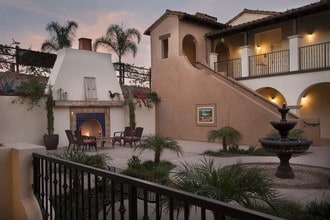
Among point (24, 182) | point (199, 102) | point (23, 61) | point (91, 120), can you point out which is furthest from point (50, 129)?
point (24, 182)

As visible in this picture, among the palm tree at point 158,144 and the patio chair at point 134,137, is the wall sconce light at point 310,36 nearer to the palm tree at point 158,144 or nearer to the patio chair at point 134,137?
the patio chair at point 134,137

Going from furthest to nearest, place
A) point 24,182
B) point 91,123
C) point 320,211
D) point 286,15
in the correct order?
point 91,123
point 286,15
point 320,211
point 24,182

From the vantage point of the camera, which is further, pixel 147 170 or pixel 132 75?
pixel 132 75

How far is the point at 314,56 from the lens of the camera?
14359mm

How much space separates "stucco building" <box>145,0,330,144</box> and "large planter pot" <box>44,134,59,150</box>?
7.33 m

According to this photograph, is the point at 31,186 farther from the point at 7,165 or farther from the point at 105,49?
the point at 105,49

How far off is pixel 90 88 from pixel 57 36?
619 centimetres

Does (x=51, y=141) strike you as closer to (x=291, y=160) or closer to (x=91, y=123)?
(x=91, y=123)

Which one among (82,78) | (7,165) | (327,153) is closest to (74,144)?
(82,78)

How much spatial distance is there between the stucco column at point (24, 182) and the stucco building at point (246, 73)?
37.9 ft

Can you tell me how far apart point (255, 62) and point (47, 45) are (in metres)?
13.4

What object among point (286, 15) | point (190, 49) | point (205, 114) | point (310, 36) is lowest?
point (205, 114)

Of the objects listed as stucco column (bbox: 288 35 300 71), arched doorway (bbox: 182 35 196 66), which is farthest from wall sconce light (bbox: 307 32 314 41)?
arched doorway (bbox: 182 35 196 66)

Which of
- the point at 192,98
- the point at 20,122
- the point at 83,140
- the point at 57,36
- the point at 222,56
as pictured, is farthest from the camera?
the point at 222,56
